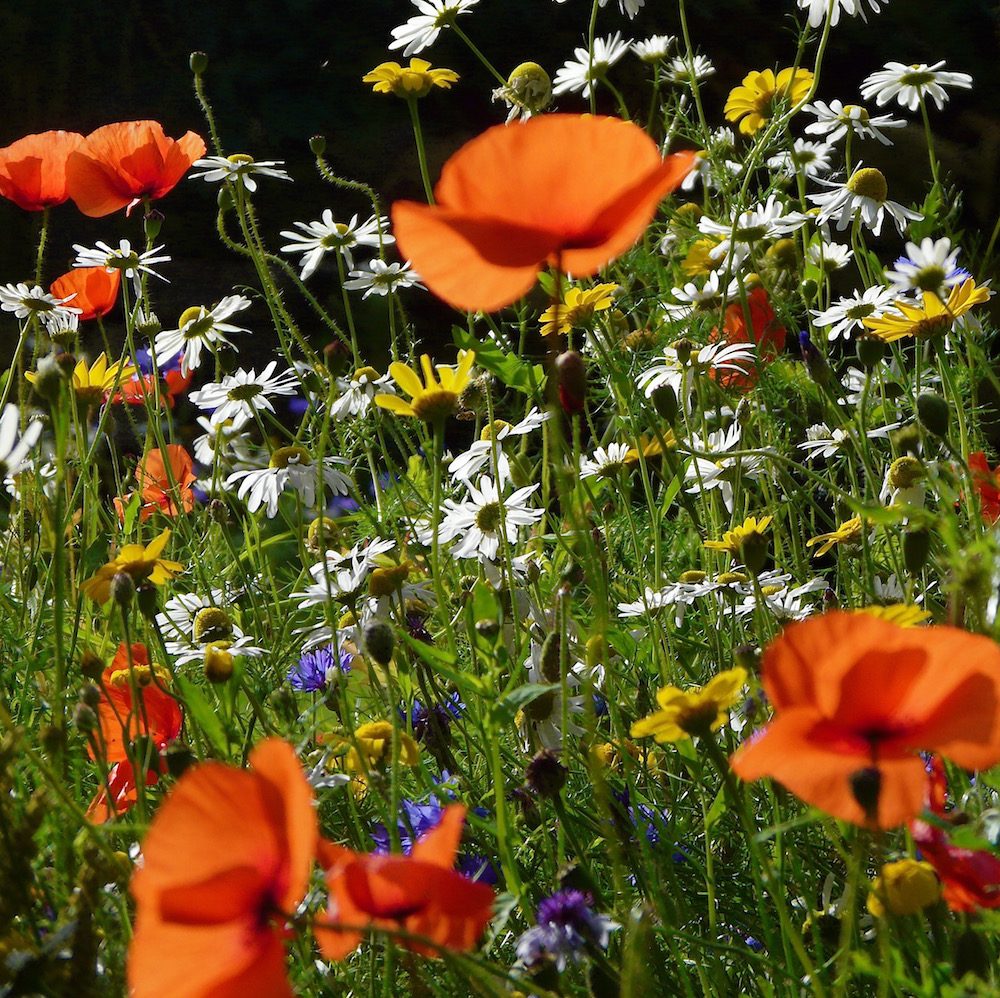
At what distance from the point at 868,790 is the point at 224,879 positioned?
7.0 inches

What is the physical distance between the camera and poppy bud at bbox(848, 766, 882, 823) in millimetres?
362

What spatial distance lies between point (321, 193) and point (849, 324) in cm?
220

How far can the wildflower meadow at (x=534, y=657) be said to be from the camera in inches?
14.5

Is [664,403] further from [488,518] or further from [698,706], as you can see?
[698,706]

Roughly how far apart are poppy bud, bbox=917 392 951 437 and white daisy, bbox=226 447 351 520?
19.4 inches

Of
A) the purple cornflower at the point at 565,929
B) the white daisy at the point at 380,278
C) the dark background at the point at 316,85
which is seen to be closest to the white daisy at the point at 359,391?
the white daisy at the point at 380,278

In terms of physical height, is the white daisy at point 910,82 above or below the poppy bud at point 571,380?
above

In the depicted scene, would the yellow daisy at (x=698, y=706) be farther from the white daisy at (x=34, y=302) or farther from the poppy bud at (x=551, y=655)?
the white daisy at (x=34, y=302)

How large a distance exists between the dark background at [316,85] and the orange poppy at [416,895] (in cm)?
257

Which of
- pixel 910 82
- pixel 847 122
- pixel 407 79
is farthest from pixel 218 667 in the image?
pixel 910 82

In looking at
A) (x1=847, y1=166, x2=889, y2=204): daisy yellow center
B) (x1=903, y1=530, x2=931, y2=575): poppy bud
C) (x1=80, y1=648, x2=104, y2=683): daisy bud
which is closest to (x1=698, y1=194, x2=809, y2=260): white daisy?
(x1=847, y1=166, x2=889, y2=204): daisy yellow center

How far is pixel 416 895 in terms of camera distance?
14.4 inches

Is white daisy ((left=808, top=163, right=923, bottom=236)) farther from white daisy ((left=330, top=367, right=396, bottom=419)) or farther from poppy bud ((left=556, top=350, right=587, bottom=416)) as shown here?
poppy bud ((left=556, top=350, right=587, bottom=416))

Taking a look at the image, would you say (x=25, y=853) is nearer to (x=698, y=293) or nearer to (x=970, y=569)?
(x=970, y=569)
